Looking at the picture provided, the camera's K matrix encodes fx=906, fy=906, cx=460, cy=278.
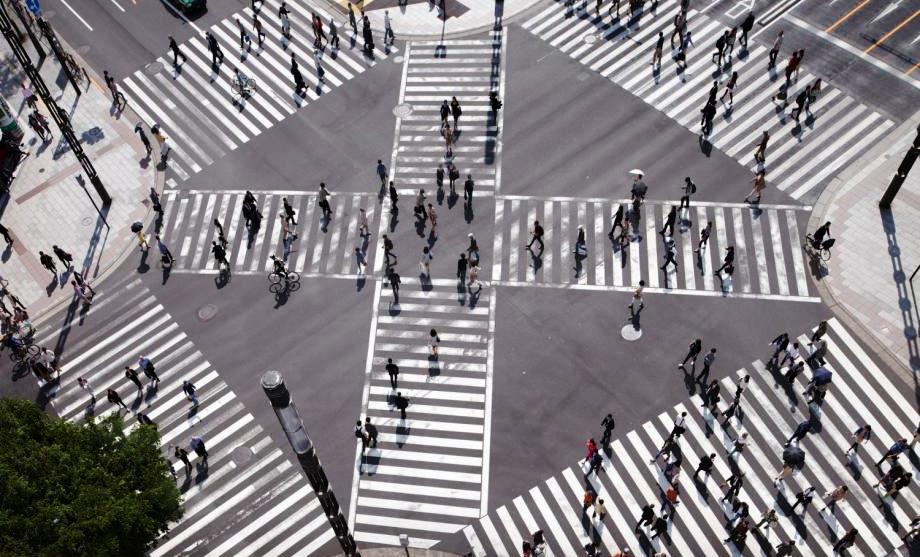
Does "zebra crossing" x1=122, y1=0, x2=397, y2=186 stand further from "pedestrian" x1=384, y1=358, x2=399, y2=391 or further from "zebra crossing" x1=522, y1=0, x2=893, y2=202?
"pedestrian" x1=384, y1=358, x2=399, y2=391

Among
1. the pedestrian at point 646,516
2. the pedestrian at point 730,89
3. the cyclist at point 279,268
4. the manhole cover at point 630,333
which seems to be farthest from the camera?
the pedestrian at point 730,89

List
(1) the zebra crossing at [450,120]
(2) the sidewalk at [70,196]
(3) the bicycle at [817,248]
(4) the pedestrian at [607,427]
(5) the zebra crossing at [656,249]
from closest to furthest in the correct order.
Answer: (4) the pedestrian at [607,427] < (3) the bicycle at [817,248] < (5) the zebra crossing at [656,249] < (2) the sidewalk at [70,196] < (1) the zebra crossing at [450,120]

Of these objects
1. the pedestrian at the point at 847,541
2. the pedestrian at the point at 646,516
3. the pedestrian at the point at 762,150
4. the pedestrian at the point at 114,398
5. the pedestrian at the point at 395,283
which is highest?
the pedestrian at the point at 762,150

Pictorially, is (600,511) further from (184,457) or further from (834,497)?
(184,457)

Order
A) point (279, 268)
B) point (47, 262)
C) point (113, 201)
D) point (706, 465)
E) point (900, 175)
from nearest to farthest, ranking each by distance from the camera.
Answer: point (706, 465) → point (900, 175) → point (279, 268) → point (47, 262) → point (113, 201)

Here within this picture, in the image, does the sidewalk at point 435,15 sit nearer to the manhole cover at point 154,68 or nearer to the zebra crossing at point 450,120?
the zebra crossing at point 450,120

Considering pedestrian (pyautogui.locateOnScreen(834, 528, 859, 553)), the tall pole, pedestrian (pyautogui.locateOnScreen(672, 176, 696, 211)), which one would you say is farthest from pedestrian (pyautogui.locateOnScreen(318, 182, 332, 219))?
pedestrian (pyautogui.locateOnScreen(834, 528, 859, 553))

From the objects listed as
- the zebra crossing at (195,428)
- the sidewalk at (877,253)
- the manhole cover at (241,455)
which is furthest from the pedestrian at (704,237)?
the manhole cover at (241,455)

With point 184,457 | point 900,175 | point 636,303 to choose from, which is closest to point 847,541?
point 636,303

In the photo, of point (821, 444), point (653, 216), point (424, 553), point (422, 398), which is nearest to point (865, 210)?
point (653, 216)
